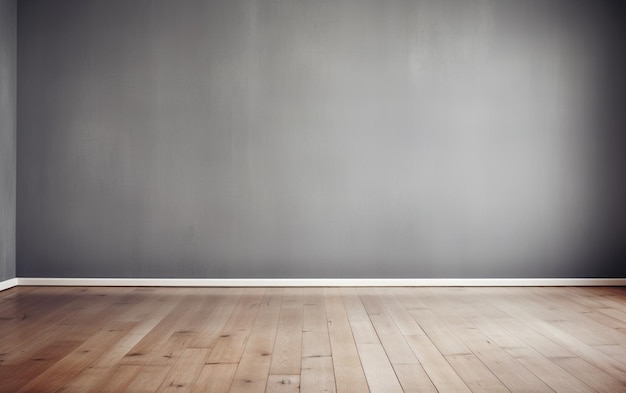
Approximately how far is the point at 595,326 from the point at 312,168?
2309 mm

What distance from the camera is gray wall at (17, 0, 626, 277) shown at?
4379 mm

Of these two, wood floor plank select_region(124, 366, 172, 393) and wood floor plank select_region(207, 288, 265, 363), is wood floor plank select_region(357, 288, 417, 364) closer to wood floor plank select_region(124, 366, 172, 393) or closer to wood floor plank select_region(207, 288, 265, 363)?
wood floor plank select_region(207, 288, 265, 363)

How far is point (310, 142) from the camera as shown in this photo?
4.40 meters

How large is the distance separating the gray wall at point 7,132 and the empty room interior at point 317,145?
33 mm

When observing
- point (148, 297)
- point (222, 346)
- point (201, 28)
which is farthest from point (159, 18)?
point (222, 346)

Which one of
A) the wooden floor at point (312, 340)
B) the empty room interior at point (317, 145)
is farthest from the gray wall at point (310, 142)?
the wooden floor at point (312, 340)

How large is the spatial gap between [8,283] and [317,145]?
2.69 m

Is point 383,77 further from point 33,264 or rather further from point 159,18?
point 33,264

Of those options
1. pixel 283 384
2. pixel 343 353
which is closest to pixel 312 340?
pixel 343 353

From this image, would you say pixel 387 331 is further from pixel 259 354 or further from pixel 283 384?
pixel 283 384

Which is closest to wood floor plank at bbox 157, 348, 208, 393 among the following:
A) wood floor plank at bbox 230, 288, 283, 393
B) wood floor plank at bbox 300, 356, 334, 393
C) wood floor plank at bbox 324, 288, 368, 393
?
wood floor plank at bbox 230, 288, 283, 393

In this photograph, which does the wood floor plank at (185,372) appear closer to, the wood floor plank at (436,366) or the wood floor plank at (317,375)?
the wood floor plank at (317,375)

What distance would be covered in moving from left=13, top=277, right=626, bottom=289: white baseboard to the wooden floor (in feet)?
0.44

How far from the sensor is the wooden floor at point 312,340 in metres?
2.23
